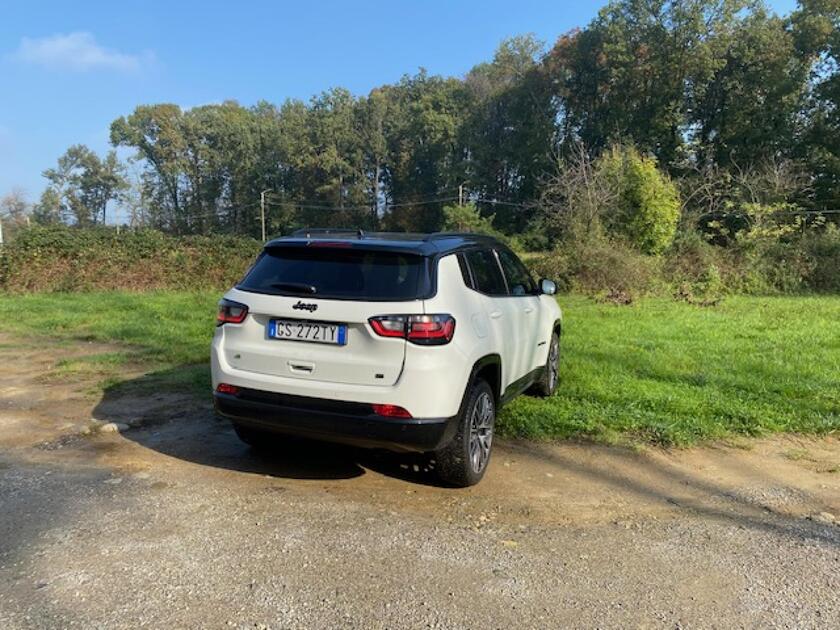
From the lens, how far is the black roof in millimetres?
3979

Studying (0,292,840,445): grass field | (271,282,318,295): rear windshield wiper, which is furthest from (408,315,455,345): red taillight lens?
(0,292,840,445): grass field

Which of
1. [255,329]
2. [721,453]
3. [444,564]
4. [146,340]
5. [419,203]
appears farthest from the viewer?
[419,203]

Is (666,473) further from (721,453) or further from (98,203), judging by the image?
(98,203)

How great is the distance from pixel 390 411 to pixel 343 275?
94 centimetres

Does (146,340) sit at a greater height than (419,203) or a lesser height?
lesser

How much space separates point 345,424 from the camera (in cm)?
371

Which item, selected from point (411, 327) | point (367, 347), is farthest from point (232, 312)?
point (411, 327)

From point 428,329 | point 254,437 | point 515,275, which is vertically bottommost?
point 254,437

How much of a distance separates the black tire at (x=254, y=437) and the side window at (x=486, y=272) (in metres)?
1.99

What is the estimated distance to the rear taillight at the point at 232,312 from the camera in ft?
13.3

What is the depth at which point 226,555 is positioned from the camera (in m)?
3.13

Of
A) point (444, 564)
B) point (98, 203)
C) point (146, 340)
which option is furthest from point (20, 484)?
point (98, 203)

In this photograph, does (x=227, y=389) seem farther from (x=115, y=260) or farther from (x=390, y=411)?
(x=115, y=260)

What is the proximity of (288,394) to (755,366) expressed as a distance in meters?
6.37
